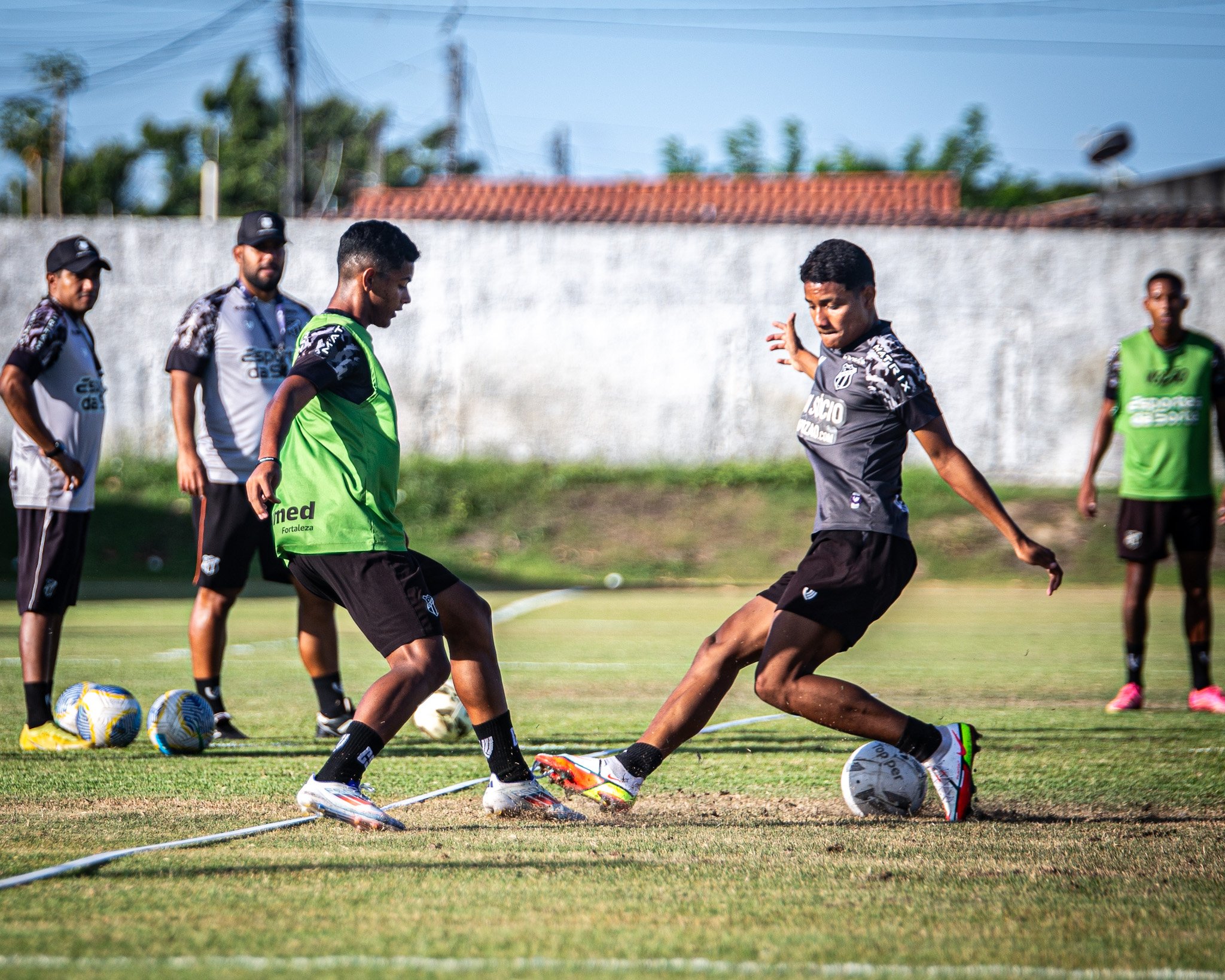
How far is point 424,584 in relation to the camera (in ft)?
15.6

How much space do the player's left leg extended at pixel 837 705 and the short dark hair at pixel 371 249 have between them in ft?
6.15

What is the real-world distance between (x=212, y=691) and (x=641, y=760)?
2.94m

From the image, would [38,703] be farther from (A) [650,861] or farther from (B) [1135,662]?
(B) [1135,662]

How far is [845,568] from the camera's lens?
16.2ft

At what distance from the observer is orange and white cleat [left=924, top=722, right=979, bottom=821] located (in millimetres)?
4957

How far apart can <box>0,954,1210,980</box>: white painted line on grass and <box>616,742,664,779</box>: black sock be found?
187 cm

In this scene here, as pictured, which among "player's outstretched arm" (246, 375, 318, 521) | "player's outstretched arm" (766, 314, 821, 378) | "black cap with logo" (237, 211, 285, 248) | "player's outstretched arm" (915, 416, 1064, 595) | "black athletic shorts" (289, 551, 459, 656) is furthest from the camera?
"black cap with logo" (237, 211, 285, 248)

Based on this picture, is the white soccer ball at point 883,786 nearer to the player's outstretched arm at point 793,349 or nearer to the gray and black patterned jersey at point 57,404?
the player's outstretched arm at point 793,349

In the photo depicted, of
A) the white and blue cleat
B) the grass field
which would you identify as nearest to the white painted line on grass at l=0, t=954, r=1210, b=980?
the grass field

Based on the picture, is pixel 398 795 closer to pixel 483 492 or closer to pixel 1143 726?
pixel 1143 726

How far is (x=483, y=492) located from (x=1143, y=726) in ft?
54.9

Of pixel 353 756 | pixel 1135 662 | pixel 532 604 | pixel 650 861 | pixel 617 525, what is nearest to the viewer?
pixel 650 861

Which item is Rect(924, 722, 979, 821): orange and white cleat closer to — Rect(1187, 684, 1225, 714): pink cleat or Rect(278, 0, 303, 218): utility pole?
Rect(1187, 684, 1225, 714): pink cleat

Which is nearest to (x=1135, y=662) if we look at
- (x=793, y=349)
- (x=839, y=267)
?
(x=793, y=349)
